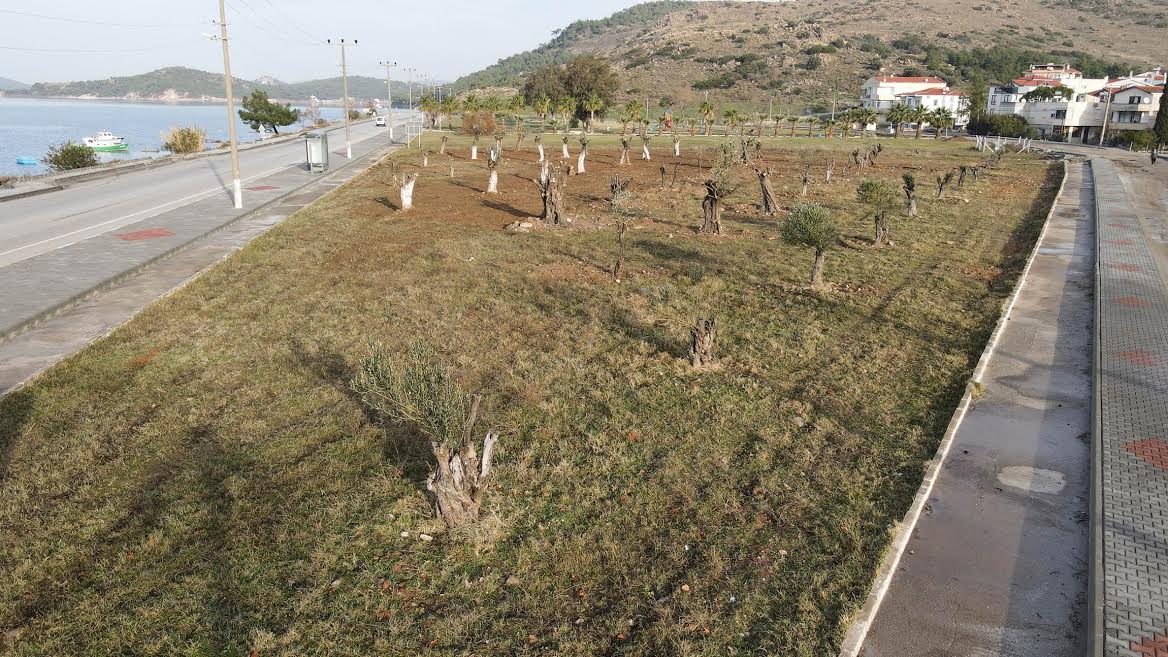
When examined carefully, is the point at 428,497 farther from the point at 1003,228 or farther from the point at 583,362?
the point at 1003,228

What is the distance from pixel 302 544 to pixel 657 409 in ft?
17.2

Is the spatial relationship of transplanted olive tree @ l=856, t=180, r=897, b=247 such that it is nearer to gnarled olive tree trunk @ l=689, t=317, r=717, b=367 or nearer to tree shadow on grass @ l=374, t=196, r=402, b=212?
gnarled olive tree trunk @ l=689, t=317, r=717, b=367

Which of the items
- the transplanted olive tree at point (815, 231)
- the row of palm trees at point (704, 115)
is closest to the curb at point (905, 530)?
the transplanted olive tree at point (815, 231)

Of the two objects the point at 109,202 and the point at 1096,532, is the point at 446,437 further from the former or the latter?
the point at 109,202

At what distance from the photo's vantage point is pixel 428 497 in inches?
320

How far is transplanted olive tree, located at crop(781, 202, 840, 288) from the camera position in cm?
1644

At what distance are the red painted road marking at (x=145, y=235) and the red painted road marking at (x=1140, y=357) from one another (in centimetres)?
2483

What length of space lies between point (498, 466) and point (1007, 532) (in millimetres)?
5877

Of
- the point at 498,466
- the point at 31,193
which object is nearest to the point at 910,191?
the point at 498,466

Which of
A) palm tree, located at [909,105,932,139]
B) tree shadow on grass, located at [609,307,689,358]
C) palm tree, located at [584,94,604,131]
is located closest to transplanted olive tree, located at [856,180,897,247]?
tree shadow on grass, located at [609,307,689,358]

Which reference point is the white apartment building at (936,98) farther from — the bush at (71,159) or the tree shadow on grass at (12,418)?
the tree shadow on grass at (12,418)

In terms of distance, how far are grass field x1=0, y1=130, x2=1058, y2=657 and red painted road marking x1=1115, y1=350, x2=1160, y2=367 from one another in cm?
232

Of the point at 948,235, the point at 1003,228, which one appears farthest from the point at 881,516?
the point at 1003,228

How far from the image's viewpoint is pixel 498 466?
877 cm
